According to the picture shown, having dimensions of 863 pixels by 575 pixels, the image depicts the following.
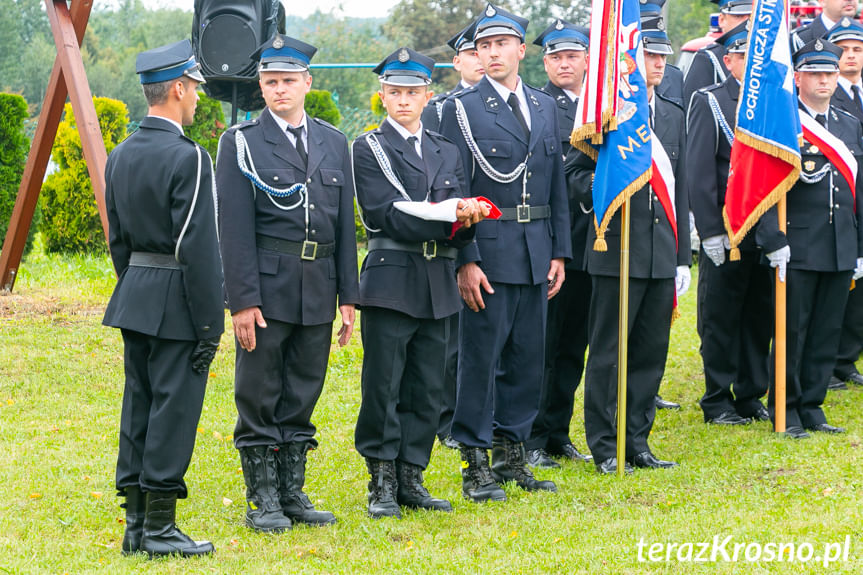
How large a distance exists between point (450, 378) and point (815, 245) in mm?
2431

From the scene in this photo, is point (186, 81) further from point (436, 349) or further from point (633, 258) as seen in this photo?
point (633, 258)

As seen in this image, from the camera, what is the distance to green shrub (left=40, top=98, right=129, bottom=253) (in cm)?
1269

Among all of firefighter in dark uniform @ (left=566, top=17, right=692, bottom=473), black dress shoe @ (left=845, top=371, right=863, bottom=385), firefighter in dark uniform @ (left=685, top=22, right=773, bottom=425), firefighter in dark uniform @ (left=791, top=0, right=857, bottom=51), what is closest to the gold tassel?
firefighter in dark uniform @ (left=566, top=17, right=692, bottom=473)

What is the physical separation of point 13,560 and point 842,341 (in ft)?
20.0

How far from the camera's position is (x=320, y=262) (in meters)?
5.01

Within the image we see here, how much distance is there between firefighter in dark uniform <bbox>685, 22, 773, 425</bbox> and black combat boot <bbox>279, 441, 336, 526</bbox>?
294 centimetres

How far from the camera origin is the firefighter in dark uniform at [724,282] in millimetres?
6758

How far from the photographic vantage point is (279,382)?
197 inches

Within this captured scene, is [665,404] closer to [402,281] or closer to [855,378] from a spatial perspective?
[855,378]

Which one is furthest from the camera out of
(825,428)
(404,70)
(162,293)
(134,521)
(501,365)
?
(825,428)

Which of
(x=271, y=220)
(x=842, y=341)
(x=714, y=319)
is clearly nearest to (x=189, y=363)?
(x=271, y=220)

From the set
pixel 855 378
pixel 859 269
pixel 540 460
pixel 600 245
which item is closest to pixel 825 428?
pixel 859 269

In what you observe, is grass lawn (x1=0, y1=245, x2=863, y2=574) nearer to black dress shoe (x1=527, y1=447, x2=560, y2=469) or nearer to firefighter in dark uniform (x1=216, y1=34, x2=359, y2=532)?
black dress shoe (x1=527, y1=447, x2=560, y2=469)

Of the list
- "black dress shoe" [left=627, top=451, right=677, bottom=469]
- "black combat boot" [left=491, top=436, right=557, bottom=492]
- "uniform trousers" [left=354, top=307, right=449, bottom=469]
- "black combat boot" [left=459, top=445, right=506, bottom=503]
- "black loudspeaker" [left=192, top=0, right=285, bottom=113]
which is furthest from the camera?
"black loudspeaker" [left=192, top=0, right=285, bottom=113]
